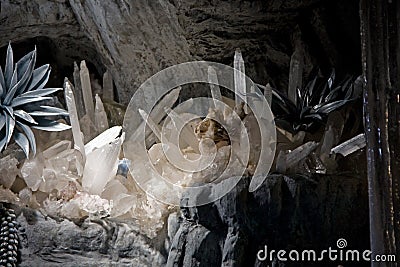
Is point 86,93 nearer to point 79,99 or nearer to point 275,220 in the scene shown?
point 79,99

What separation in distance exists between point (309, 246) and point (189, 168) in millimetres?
364

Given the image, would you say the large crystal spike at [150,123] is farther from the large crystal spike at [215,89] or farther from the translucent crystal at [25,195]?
the translucent crystal at [25,195]

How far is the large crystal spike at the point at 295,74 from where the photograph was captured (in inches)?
63.2

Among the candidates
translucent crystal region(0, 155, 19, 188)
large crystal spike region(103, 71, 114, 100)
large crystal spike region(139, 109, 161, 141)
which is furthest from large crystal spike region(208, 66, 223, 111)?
translucent crystal region(0, 155, 19, 188)

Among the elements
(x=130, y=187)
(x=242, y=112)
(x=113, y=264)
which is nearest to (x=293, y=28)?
(x=242, y=112)

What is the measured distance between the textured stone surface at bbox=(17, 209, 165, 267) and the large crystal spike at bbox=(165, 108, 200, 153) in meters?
0.26

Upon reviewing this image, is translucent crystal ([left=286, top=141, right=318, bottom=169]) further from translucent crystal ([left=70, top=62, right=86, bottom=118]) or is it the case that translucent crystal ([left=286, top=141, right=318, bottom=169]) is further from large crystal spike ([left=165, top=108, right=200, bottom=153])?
translucent crystal ([left=70, top=62, right=86, bottom=118])

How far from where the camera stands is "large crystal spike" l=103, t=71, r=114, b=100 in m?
1.89

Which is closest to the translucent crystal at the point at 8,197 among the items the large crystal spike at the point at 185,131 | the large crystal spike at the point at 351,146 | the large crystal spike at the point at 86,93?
the large crystal spike at the point at 86,93

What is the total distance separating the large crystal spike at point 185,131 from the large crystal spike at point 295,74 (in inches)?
11.6

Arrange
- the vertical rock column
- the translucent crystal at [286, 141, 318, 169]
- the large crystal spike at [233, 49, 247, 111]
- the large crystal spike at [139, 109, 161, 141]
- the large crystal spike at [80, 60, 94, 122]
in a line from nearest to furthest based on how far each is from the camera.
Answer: the vertical rock column → the translucent crystal at [286, 141, 318, 169] → the large crystal spike at [233, 49, 247, 111] → the large crystal spike at [139, 109, 161, 141] → the large crystal spike at [80, 60, 94, 122]

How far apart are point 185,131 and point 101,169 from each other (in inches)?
9.3

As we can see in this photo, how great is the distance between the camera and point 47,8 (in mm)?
1841

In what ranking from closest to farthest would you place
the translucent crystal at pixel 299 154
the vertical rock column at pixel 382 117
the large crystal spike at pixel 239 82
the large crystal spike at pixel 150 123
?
the vertical rock column at pixel 382 117 < the translucent crystal at pixel 299 154 < the large crystal spike at pixel 239 82 < the large crystal spike at pixel 150 123
